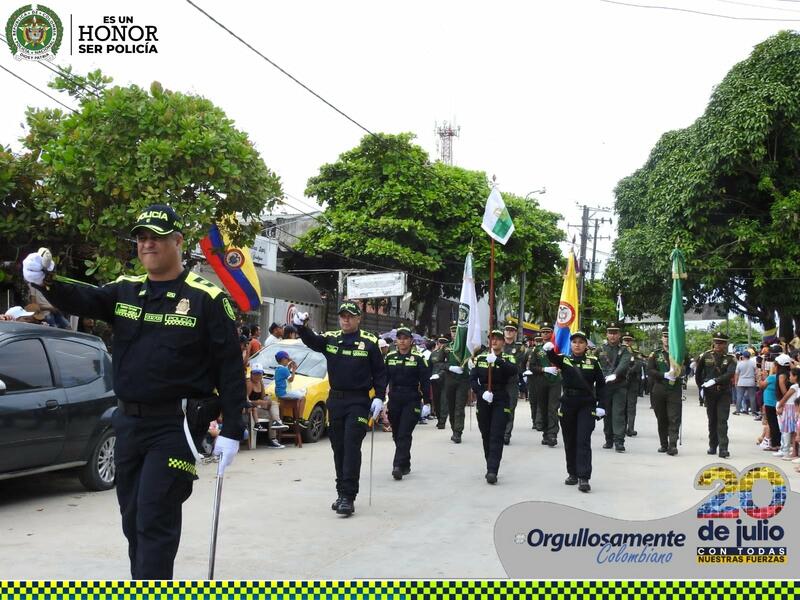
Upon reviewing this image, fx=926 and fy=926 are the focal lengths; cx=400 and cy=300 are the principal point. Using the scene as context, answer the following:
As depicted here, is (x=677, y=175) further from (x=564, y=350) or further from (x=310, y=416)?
(x=310, y=416)

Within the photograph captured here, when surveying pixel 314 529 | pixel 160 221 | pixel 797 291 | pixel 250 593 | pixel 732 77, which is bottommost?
pixel 314 529

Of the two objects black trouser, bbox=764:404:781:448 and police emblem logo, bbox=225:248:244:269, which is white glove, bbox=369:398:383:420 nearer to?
police emblem logo, bbox=225:248:244:269

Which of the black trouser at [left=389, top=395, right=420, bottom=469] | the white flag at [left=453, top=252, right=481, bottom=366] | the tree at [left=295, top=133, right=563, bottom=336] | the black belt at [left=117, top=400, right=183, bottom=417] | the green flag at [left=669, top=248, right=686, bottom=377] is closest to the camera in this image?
the black belt at [left=117, top=400, right=183, bottom=417]

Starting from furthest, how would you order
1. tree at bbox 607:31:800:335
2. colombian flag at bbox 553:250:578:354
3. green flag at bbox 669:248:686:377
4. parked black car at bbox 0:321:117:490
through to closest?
tree at bbox 607:31:800:335 → colombian flag at bbox 553:250:578:354 → green flag at bbox 669:248:686:377 → parked black car at bbox 0:321:117:490

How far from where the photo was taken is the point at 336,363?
9039 mm

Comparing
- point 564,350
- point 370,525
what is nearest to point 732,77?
point 564,350

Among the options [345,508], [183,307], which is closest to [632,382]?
[345,508]

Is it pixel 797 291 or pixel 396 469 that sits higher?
pixel 797 291

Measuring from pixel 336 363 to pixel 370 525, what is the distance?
1685 millimetres

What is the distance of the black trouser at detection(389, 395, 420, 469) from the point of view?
11.3 metres

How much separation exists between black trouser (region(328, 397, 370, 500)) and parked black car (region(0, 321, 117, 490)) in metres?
2.43

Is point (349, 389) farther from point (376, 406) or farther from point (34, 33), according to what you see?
point (34, 33)

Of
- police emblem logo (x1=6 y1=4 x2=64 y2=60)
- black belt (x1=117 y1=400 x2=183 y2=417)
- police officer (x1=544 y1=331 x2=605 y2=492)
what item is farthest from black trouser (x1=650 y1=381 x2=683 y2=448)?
black belt (x1=117 y1=400 x2=183 y2=417)

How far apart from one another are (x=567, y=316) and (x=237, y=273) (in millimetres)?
6523
